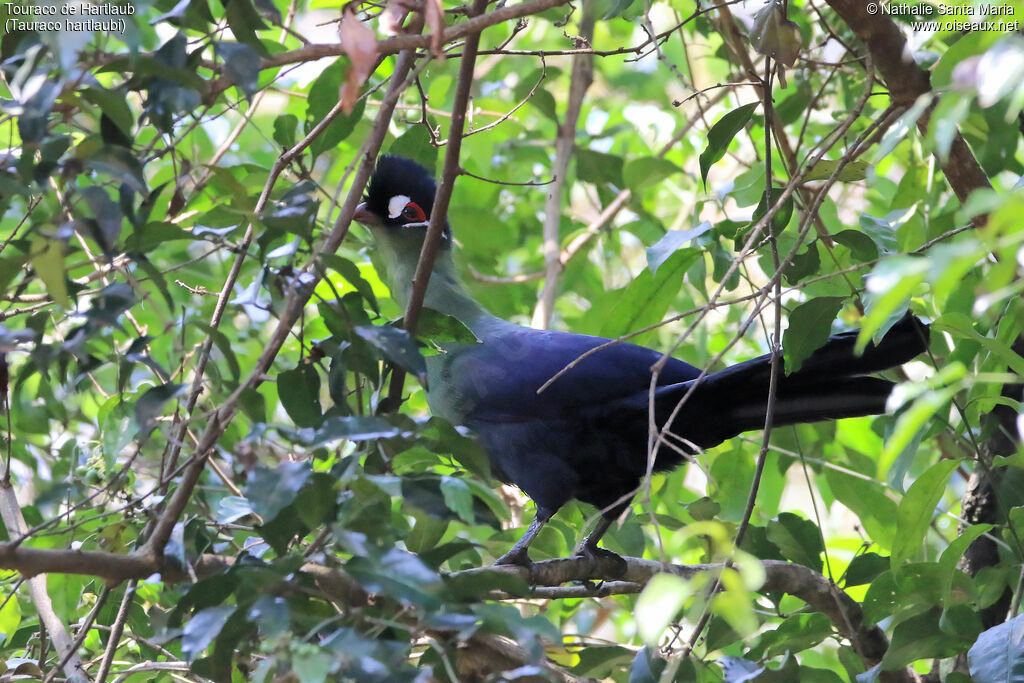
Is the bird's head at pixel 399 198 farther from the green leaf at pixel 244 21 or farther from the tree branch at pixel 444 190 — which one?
the green leaf at pixel 244 21

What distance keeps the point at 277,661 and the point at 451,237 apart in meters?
2.28

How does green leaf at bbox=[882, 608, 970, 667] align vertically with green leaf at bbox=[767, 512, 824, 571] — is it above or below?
below

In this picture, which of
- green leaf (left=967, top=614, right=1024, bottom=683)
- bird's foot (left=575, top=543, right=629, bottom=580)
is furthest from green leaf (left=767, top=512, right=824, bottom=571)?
green leaf (left=967, top=614, right=1024, bottom=683)

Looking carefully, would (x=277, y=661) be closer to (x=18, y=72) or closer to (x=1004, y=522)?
(x=18, y=72)

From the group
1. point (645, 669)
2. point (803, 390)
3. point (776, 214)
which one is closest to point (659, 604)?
point (645, 669)

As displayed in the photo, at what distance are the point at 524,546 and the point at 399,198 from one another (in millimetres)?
1201

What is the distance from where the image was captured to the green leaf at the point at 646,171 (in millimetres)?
2953

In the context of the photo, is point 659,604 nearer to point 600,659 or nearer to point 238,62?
point 238,62

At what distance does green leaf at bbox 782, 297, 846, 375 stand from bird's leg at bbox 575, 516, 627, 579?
82cm

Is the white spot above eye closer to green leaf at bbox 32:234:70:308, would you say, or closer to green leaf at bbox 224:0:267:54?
green leaf at bbox 224:0:267:54

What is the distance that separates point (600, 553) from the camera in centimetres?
260

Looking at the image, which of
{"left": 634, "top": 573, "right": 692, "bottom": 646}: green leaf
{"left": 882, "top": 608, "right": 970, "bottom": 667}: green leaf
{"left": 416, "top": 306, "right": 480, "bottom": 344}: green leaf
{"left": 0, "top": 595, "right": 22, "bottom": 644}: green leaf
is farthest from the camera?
{"left": 0, "top": 595, "right": 22, "bottom": 644}: green leaf

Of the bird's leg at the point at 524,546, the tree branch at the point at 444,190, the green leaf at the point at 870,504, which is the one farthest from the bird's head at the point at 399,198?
the green leaf at the point at 870,504

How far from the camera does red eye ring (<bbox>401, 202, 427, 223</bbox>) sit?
119 inches
